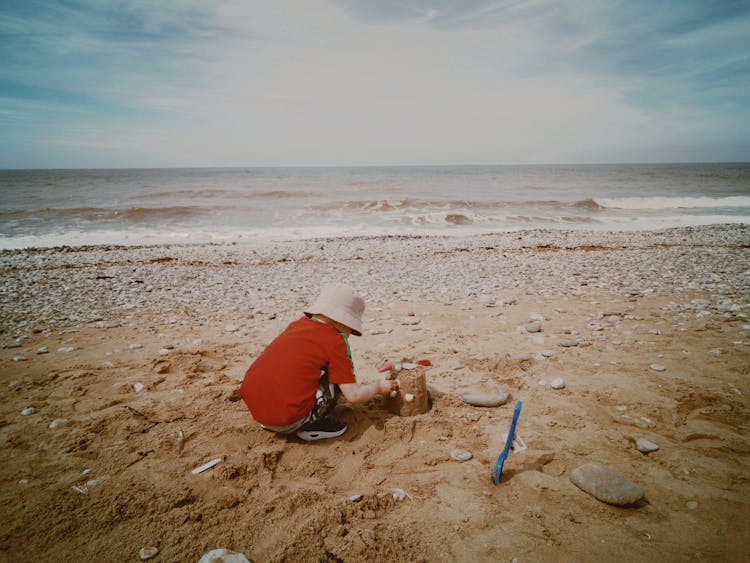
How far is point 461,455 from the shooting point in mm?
3346

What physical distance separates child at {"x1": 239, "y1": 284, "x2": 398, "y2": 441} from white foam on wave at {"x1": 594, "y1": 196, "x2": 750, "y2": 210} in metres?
32.2

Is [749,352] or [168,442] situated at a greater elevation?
[749,352]

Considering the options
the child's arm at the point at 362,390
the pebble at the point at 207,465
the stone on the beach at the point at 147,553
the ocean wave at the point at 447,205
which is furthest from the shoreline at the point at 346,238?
the stone on the beach at the point at 147,553

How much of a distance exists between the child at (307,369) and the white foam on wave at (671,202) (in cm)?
3225

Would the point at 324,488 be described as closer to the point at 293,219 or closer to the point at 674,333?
the point at 674,333

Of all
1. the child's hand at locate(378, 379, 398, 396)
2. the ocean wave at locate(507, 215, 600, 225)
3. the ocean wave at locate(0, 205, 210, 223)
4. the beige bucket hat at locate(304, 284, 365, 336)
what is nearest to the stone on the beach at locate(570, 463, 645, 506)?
the child's hand at locate(378, 379, 398, 396)

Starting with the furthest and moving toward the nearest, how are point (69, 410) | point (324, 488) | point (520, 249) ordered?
point (520, 249)
point (69, 410)
point (324, 488)

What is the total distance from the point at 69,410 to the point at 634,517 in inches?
210

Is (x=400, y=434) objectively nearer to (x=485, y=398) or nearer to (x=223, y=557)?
(x=485, y=398)

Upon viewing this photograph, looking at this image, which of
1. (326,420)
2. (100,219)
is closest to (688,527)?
(326,420)

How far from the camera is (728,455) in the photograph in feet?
10.4

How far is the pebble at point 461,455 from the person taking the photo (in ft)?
10.9

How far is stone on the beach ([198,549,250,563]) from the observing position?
2.30 meters

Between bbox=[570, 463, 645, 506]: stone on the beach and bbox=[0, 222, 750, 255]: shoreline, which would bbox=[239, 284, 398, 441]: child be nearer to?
bbox=[570, 463, 645, 506]: stone on the beach
